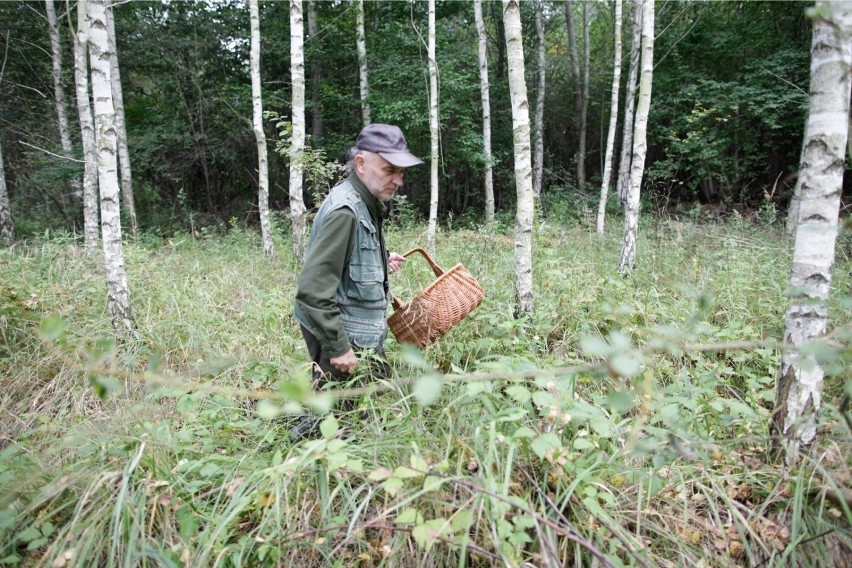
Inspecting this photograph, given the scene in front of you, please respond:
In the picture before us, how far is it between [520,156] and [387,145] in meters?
1.75

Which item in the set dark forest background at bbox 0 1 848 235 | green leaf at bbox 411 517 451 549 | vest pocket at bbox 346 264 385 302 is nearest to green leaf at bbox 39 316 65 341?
green leaf at bbox 411 517 451 549

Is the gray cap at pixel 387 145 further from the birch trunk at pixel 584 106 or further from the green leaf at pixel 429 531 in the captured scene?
the birch trunk at pixel 584 106

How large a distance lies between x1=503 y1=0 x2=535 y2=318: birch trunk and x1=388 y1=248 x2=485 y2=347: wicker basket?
3.60 ft

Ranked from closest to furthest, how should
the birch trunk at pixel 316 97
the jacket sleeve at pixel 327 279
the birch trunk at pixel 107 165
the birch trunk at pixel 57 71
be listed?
the jacket sleeve at pixel 327 279, the birch trunk at pixel 107 165, the birch trunk at pixel 57 71, the birch trunk at pixel 316 97

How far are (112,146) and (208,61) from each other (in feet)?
40.6

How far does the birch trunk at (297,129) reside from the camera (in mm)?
7371

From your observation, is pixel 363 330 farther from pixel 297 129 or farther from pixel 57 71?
pixel 57 71

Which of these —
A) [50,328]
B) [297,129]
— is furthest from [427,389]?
[297,129]

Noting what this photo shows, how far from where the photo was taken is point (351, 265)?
8.54 feet

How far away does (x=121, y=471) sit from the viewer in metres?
2.03

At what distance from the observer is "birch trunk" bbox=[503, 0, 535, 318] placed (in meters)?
3.85

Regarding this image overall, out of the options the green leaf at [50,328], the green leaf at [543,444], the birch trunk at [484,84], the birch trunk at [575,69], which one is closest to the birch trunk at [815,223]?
the green leaf at [543,444]

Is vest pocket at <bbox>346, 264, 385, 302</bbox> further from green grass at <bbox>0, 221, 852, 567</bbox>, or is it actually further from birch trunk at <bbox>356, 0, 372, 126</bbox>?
birch trunk at <bbox>356, 0, 372, 126</bbox>

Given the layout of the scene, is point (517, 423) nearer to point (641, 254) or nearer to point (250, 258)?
point (641, 254)
